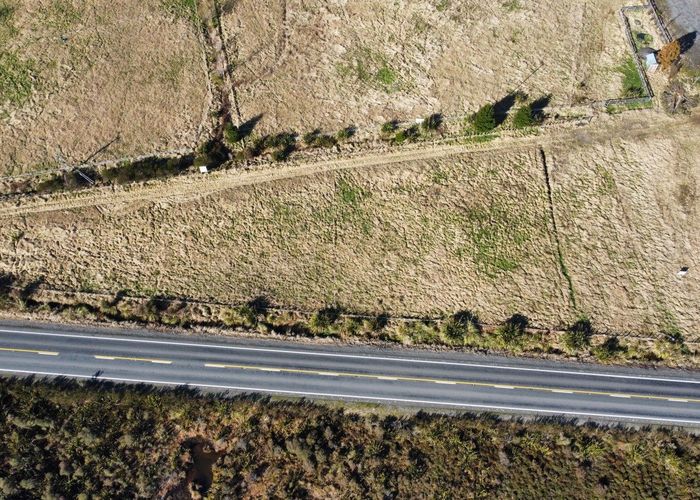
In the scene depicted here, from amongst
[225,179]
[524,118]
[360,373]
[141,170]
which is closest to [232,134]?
[225,179]

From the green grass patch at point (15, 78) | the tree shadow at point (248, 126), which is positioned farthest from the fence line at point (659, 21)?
the green grass patch at point (15, 78)

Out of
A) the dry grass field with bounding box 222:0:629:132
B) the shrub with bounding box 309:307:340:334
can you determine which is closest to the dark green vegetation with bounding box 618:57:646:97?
the dry grass field with bounding box 222:0:629:132

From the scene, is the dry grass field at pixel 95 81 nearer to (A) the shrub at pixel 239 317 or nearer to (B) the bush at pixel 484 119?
(A) the shrub at pixel 239 317

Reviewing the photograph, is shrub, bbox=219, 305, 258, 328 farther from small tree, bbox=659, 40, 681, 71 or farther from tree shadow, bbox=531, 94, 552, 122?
small tree, bbox=659, 40, 681, 71

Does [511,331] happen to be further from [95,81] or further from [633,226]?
[95,81]

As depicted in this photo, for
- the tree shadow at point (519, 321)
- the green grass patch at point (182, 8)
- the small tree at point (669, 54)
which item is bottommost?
the tree shadow at point (519, 321)

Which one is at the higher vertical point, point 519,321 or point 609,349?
point 519,321
